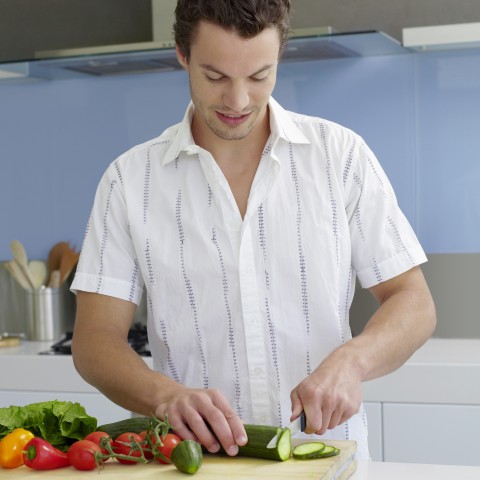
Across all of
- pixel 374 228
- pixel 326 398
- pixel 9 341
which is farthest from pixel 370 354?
pixel 9 341

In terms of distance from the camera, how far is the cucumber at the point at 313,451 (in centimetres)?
157

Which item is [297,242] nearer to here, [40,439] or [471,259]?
[40,439]

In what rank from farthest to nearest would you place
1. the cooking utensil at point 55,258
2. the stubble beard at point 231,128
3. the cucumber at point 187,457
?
the cooking utensil at point 55,258
the stubble beard at point 231,128
the cucumber at point 187,457

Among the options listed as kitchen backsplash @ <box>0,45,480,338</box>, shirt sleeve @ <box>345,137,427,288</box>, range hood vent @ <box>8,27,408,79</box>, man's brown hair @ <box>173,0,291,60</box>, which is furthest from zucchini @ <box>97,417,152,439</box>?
kitchen backsplash @ <box>0,45,480,338</box>

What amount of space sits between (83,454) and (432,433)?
1.54 metres

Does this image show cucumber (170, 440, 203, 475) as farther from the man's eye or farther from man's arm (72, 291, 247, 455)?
the man's eye

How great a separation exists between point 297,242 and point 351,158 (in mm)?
193

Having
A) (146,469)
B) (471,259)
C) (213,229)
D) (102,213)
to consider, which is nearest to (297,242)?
(213,229)

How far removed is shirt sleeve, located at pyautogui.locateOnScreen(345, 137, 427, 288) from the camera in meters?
1.84

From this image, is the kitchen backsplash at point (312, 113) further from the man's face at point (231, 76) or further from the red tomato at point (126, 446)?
the red tomato at point (126, 446)

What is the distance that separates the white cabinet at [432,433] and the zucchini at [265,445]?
1.33 meters

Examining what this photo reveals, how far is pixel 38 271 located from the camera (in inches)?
145

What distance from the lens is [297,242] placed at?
185cm

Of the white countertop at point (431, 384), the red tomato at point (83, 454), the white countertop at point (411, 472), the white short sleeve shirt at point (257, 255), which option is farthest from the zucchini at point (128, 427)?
the white countertop at point (431, 384)
